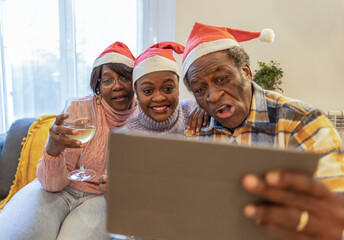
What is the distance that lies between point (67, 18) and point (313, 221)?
277 centimetres

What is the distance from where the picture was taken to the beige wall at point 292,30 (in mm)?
2557

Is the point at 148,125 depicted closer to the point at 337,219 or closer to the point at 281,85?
the point at 337,219

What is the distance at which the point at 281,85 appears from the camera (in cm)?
267

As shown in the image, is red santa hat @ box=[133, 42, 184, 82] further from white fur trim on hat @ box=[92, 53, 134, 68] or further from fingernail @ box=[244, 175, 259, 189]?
fingernail @ box=[244, 175, 259, 189]

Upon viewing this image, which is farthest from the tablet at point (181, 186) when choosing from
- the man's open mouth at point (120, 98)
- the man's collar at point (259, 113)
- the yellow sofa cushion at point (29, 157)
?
the yellow sofa cushion at point (29, 157)

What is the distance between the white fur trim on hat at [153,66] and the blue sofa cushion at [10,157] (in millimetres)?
1053

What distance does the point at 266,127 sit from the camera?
38.7 inches

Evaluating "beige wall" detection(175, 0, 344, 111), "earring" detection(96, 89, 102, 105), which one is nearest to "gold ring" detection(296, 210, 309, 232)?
"earring" detection(96, 89, 102, 105)

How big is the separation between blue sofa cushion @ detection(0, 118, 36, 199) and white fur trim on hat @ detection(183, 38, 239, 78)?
4.63 ft

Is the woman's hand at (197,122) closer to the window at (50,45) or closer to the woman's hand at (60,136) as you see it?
the woman's hand at (60,136)

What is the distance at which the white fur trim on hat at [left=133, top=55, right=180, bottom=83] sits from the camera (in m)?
1.34

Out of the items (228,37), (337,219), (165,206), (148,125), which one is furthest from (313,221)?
(148,125)

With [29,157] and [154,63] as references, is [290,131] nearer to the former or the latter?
[154,63]

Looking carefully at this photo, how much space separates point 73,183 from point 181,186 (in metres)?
1.15
